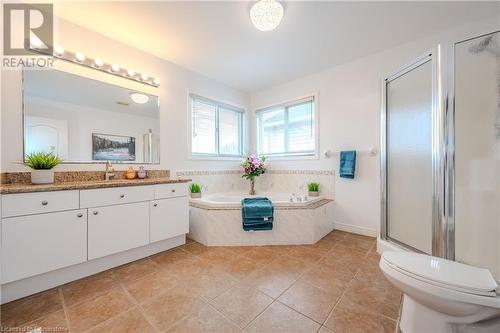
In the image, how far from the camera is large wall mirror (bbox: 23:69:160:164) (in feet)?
5.90

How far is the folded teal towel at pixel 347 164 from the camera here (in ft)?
8.73

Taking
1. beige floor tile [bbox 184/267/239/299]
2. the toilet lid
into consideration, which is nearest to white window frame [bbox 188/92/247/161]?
beige floor tile [bbox 184/267/239/299]

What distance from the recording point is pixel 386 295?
1.43m

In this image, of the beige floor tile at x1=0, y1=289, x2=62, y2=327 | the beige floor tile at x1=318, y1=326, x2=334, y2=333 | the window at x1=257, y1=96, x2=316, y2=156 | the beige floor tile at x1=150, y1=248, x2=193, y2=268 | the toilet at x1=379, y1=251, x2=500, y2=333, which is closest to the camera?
the toilet at x1=379, y1=251, x2=500, y2=333

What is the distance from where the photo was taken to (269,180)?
3.67 m

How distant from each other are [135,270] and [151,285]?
366 millimetres

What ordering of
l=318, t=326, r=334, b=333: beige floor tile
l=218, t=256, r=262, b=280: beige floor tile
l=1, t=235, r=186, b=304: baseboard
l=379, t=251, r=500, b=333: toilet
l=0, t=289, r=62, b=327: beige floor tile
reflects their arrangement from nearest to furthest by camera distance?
l=379, t=251, r=500, b=333: toilet, l=318, t=326, r=334, b=333: beige floor tile, l=0, t=289, r=62, b=327: beige floor tile, l=1, t=235, r=186, b=304: baseboard, l=218, t=256, r=262, b=280: beige floor tile

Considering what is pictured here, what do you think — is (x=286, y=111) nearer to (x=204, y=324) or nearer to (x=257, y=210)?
(x=257, y=210)

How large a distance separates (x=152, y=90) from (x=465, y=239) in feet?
11.8

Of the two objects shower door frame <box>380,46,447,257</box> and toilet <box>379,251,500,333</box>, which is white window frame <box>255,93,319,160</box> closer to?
shower door frame <box>380,46,447,257</box>

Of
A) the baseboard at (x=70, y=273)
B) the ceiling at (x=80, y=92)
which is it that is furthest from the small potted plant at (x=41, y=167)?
the baseboard at (x=70, y=273)

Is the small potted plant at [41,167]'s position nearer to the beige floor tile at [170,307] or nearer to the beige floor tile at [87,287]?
the beige floor tile at [87,287]

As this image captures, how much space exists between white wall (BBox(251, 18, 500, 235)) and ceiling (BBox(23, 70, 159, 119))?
2.58m

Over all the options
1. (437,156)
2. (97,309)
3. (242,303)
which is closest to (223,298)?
(242,303)
